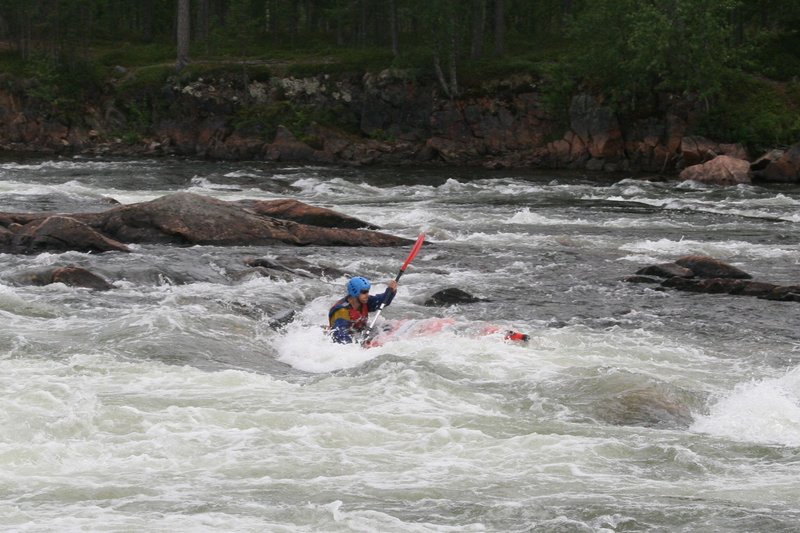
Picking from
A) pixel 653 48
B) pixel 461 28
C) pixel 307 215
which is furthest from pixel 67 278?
pixel 461 28

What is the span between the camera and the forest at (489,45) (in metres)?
38.3

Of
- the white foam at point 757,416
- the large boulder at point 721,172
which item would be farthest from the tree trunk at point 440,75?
the white foam at point 757,416

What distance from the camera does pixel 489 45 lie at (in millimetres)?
51750

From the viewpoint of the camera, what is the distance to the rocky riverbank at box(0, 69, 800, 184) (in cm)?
3888

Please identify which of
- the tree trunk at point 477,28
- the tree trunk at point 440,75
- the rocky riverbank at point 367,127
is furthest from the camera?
the tree trunk at point 477,28

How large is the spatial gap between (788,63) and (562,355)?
33.2 m

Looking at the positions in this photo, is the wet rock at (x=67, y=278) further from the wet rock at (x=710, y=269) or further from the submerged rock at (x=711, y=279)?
the wet rock at (x=710, y=269)

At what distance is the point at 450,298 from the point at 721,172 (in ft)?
64.6

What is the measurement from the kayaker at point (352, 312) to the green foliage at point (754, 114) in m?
26.9

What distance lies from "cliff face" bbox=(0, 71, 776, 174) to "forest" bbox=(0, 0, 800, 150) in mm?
962

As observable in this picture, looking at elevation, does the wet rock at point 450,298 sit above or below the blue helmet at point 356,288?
below

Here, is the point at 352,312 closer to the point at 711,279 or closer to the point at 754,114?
the point at 711,279

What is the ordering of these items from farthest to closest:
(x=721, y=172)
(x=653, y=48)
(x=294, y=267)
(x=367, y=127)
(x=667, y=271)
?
(x=367, y=127) → (x=653, y=48) → (x=721, y=172) → (x=294, y=267) → (x=667, y=271)

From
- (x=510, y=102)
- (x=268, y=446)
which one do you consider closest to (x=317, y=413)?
(x=268, y=446)
